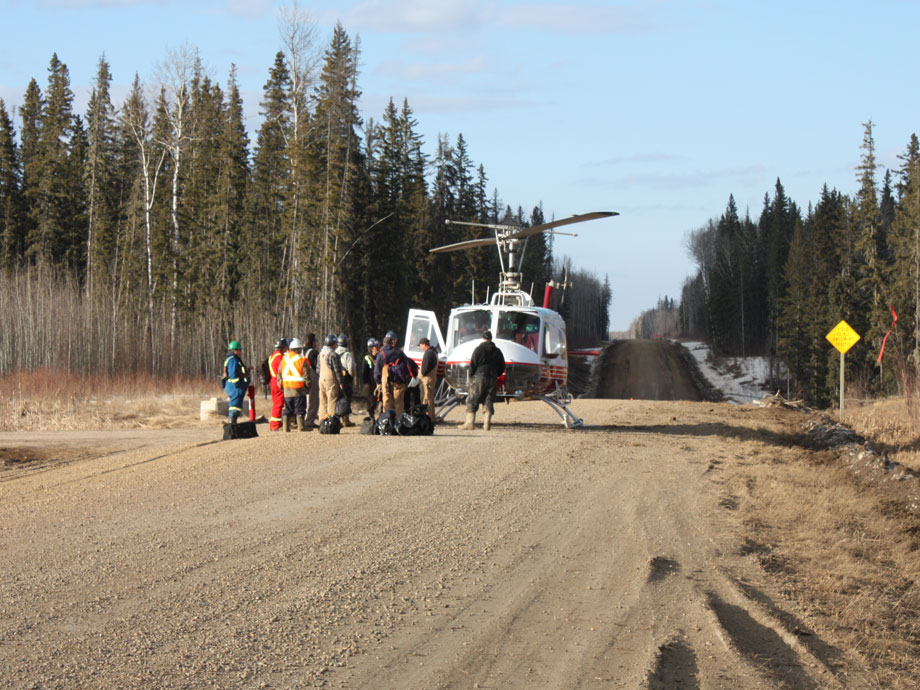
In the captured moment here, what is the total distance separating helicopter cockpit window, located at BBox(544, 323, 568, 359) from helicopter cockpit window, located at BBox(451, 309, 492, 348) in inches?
50.2

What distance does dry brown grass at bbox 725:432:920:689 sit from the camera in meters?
7.48

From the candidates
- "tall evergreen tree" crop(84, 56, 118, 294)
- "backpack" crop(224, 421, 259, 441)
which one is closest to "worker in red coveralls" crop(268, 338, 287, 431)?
"backpack" crop(224, 421, 259, 441)

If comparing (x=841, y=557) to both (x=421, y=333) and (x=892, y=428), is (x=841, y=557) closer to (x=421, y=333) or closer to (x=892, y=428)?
(x=421, y=333)

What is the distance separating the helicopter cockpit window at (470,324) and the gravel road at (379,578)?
663 centimetres

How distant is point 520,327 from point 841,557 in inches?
452

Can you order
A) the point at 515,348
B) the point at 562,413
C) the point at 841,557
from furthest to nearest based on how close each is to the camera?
the point at 562,413 < the point at 515,348 < the point at 841,557

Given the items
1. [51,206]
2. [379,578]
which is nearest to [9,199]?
[51,206]

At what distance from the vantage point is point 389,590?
776 centimetres

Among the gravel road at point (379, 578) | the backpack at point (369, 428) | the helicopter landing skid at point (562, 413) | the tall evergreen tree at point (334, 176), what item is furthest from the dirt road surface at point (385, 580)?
the tall evergreen tree at point (334, 176)

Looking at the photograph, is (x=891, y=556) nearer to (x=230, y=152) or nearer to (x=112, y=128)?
(x=230, y=152)

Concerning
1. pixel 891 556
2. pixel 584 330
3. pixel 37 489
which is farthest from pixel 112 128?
pixel 584 330

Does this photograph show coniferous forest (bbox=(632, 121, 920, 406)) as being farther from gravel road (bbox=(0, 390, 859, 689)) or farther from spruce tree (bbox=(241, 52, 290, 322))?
spruce tree (bbox=(241, 52, 290, 322))

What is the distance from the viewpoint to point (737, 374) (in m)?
89.9

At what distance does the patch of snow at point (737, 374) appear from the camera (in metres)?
76.7
